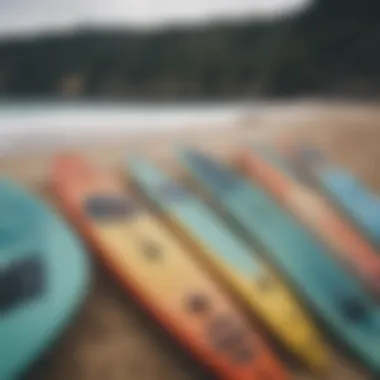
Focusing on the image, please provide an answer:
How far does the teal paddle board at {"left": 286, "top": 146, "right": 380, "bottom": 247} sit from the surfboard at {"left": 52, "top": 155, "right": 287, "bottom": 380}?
0.19 metres

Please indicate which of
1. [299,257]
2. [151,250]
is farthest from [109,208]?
[299,257]

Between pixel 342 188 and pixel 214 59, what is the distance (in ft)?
0.65

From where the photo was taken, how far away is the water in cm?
73

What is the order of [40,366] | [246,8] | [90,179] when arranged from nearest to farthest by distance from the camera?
[40,366] → [90,179] → [246,8]

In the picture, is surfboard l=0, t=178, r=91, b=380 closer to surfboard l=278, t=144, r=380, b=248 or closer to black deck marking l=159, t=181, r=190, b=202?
black deck marking l=159, t=181, r=190, b=202

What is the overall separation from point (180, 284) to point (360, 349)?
18 cm

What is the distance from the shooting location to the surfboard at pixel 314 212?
75 centimetres

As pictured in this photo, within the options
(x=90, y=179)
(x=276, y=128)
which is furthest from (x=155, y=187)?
(x=276, y=128)

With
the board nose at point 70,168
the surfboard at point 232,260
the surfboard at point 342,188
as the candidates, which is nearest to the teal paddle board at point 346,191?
the surfboard at point 342,188

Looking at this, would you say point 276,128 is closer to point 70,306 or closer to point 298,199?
point 298,199

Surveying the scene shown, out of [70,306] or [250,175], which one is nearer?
[70,306]

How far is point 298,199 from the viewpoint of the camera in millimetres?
784

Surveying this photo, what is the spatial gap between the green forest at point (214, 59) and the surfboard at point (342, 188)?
0.08m

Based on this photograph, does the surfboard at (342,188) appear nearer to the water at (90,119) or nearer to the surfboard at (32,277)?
the water at (90,119)
